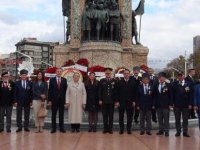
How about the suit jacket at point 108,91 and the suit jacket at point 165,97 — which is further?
the suit jacket at point 108,91

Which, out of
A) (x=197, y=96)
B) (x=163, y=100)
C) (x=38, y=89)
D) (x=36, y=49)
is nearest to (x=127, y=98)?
(x=163, y=100)

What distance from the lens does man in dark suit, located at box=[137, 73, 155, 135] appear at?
480 inches

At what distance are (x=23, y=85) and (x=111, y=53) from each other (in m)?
9.27

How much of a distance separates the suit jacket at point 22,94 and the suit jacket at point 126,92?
Result: 269 centimetres

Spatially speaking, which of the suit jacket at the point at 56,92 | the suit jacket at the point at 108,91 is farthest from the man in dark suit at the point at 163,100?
the suit jacket at the point at 56,92

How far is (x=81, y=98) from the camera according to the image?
12664mm

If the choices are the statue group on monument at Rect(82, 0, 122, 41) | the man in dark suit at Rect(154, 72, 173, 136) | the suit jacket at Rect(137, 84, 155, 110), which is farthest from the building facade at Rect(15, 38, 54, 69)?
the man in dark suit at Rect(154, 72, 173, 136)

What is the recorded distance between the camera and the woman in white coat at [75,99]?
1256 cm

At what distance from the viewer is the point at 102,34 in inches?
836

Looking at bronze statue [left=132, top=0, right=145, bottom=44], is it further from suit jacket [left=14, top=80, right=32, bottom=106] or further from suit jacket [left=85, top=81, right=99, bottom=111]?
suit jacket [left=14, top=80, right=32, bottom=106]


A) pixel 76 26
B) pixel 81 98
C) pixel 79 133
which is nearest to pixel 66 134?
pixel 79 133

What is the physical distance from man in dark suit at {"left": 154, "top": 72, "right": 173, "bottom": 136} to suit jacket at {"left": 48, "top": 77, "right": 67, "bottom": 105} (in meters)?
2.72

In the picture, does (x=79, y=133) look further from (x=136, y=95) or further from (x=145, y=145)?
(x=145, y=145)

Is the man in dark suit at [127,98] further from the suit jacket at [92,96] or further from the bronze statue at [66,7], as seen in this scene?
the bronze statue at [66,7]
